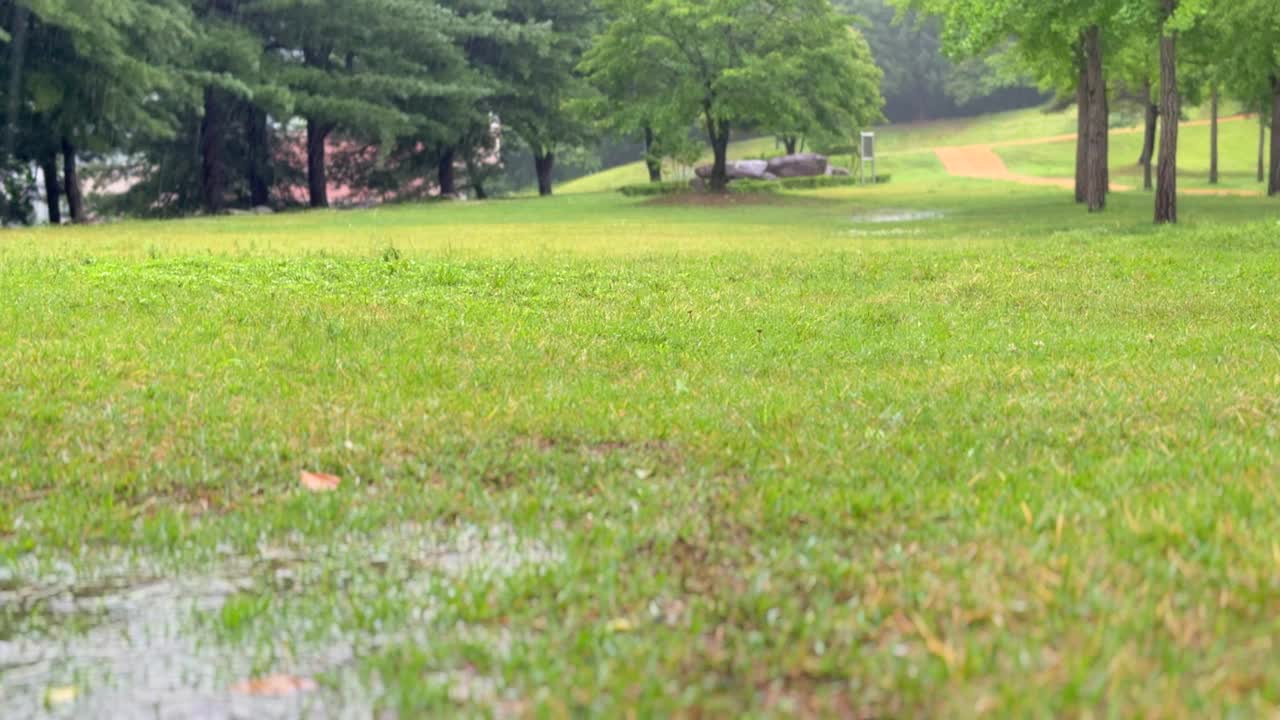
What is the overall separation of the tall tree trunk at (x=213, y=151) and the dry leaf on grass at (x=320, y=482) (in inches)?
1568

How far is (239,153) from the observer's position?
4744 centimetres

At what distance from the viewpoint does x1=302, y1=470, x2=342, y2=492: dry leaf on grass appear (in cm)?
480

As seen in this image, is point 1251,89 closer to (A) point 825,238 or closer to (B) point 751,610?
(A) point 825,238

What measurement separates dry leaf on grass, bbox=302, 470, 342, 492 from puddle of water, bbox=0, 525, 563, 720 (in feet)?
1.89

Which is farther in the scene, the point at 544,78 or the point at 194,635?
the point at 544,78

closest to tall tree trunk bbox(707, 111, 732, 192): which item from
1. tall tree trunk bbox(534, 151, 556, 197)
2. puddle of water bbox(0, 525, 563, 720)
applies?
tall tree trunk bbox(534, 151, 556, 197)

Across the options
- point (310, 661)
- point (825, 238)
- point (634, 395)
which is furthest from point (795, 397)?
point (825, 238)

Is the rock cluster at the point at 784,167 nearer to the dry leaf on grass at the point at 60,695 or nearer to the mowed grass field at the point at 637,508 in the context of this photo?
the mowed grass field at the point at 637,508

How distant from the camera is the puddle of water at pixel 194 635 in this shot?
3057mm

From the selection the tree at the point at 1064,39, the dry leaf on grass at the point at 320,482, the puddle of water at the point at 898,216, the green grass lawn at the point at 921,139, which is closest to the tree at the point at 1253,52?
the tree at the point at 1064,39

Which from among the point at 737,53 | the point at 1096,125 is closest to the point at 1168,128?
the point at 1096,125

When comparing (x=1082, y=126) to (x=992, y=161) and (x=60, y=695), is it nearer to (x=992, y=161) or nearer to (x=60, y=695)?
(x=60, y=695)

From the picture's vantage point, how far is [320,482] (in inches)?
192

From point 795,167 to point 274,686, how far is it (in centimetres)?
5962
